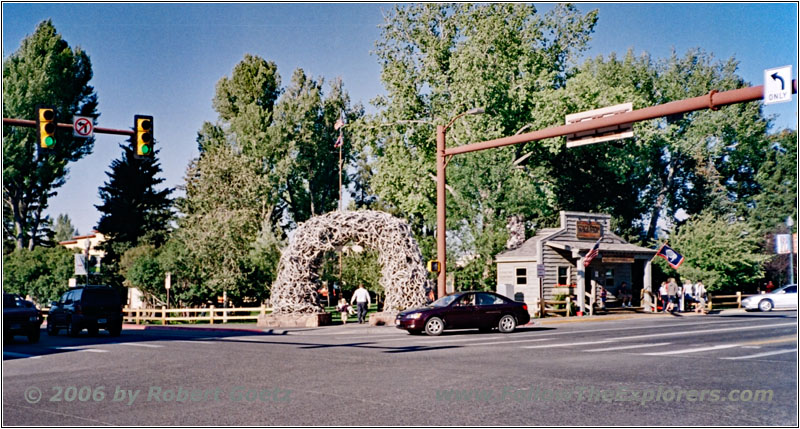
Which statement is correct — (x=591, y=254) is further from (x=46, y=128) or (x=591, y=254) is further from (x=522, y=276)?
(x=46, y=128)

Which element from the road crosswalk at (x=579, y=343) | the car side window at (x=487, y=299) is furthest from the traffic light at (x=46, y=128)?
the car side window at (x=487, y=299)

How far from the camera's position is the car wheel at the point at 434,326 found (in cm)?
2350

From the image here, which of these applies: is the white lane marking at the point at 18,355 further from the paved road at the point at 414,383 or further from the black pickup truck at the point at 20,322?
the black pickup truck at the point at 20,322

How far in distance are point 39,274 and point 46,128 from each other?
4310 centimetres

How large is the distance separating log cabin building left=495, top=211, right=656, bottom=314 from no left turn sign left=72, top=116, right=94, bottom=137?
73.5ft

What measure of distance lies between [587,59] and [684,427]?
53654 millimetres

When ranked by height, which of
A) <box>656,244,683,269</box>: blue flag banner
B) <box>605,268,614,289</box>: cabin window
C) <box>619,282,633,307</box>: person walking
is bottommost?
<box>619,282,633,307</box>: person walking

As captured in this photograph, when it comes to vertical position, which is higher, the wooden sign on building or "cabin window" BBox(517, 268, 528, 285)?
the wooden sign on building

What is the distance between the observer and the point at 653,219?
6109 cm

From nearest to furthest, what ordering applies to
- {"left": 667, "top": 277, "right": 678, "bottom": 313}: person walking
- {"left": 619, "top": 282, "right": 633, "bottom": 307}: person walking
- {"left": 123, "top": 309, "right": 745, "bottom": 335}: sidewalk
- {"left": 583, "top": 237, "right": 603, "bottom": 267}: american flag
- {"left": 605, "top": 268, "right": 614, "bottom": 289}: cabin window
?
{"left": 123, "top": 309, "right": 745, "bottom": 335}: sidewalk < {"left": 583, "top": 237, "right": 603, "bottom": 267}: american flag < {"left": 667, "top": 277, "right": 678, "bottom": 313}: person walking < {"left": 619, "top": 282, "right": 633, "bottom": 307}: person walking < {"left": 605, "top": 268, "right": 614, "bottom": 289}: cabin window

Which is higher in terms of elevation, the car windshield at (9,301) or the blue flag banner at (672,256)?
the blue flag banner at (672,256)

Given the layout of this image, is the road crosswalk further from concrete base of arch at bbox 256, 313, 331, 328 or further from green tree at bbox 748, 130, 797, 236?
green tree at bbox 748, 130, 797, 236

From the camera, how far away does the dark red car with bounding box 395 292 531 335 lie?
76.9ft

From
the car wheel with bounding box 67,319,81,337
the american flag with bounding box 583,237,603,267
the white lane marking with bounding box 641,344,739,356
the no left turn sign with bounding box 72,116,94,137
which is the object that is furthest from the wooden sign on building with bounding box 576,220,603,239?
the no left turn sign with bounding box 72,116,94,137
